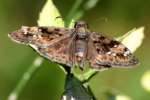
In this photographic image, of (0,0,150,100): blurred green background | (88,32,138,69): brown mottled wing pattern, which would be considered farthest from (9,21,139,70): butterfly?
(0,0,150,100): blurred green background

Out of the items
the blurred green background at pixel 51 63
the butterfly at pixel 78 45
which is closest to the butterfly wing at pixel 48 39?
the butterfly at pixel 78 45

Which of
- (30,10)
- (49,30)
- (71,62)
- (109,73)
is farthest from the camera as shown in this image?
(30,10)

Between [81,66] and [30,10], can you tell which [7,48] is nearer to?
[30,10]

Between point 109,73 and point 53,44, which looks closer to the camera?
point 53,44

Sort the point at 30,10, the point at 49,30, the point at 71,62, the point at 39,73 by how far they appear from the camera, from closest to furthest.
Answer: the point at 71,62 → the point at 49,30 → the point at 39,73 → the point at 30,10

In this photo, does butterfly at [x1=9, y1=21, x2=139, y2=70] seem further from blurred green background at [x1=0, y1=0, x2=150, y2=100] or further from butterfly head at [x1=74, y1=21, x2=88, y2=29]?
blurred green background at [x1=0, y1=0, x2=150, y2=100]

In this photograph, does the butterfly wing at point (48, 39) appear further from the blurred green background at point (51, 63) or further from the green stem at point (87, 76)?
the blurred green background at point (51, 63)

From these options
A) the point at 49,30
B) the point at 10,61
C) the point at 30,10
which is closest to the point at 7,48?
the point at 10,61
